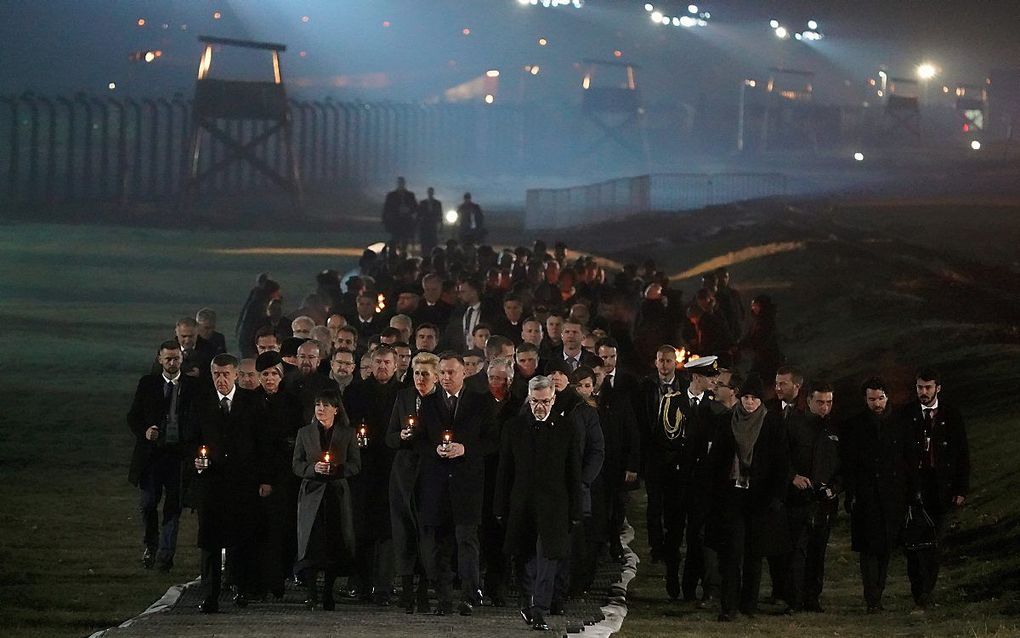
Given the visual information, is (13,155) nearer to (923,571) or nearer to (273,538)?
(273,538)

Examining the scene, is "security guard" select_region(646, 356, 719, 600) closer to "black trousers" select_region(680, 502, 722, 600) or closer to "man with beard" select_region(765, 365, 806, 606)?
"black trousers" select_region(680, 502, 722, 600)

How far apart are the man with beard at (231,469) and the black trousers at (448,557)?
1.11 metres

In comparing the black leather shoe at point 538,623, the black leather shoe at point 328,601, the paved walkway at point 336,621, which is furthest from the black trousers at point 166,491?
the black leather shoe at point 538,623

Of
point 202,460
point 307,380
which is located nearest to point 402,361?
point 307,380

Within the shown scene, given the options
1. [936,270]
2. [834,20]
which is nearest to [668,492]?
[936,270]

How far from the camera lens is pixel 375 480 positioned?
11.7 m

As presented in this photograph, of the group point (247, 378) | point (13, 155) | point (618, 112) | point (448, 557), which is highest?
point (618, 112)

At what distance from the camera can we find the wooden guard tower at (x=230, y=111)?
52.0 meters

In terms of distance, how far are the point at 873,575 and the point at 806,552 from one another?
503mm

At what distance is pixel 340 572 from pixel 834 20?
279ft

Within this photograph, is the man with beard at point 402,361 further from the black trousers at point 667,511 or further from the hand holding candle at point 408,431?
the black trousers at point 667,511

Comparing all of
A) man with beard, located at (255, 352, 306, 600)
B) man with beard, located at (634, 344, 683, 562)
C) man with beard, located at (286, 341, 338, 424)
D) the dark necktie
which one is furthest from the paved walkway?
the dark necktie

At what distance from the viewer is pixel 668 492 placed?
13320 millimetres

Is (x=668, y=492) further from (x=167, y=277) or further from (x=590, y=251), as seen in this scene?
(x=590, y=251)
